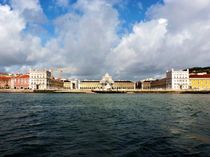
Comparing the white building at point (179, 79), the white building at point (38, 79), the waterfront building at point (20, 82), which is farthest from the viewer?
the waterfront building at point (20, 82)

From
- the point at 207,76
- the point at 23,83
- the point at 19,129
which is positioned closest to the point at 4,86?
the point at 23,83

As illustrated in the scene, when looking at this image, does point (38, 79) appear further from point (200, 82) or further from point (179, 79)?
point (200, 82)

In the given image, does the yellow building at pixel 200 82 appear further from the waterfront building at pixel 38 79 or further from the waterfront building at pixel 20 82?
the waterfront building at pixel 20 82

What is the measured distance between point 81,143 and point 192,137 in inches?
231

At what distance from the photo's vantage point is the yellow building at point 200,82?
6801 inches

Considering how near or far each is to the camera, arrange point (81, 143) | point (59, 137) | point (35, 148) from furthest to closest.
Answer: point (59, 137), point (81, 143), point (35, 148)

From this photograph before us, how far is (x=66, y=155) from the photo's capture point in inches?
458

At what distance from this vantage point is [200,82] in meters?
174

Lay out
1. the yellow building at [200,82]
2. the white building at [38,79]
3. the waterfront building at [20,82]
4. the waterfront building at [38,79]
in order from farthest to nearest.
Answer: the waterfront building at [20,82]
the white building at [38,79]
the waterfront building at [38,79]
the yellow building at [200,82]

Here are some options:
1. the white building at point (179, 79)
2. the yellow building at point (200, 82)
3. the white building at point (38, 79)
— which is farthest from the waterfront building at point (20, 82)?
the yellow building at point (200, 82)

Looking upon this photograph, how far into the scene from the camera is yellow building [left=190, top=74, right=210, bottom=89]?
567 feet

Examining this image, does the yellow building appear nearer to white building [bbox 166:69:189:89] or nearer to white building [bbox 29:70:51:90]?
white building [bbox 166:69:189:89]

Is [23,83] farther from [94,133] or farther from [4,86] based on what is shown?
[94,133]

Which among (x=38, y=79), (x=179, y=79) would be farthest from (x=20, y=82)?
(x=179, y=79)
